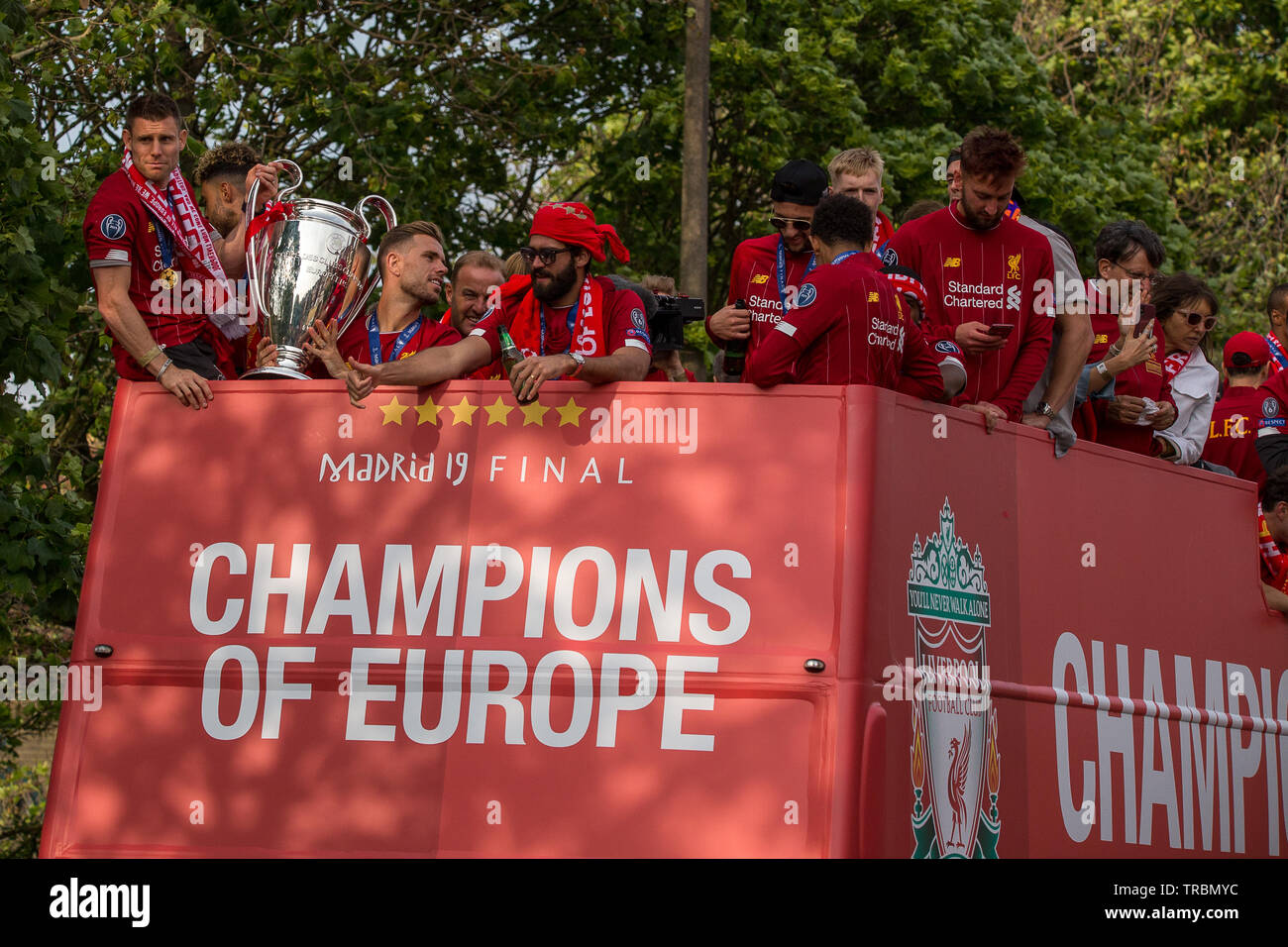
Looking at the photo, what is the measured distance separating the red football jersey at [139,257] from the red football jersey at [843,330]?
89.2 inches

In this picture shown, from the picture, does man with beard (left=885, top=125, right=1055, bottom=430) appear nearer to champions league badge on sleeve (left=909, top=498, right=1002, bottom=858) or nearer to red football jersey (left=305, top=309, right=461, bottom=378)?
champions league badge on sleeve (left=909, top=498, right=1002, bottom=858)

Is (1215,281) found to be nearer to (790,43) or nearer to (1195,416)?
(790,43)

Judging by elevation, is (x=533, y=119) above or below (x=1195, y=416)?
above

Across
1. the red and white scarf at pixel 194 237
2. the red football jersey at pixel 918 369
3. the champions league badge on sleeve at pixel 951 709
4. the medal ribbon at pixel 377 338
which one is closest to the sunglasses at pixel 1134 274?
the red football jersey at pixel 918 369

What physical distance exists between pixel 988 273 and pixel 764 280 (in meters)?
0.93

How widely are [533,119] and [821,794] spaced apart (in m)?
10.8

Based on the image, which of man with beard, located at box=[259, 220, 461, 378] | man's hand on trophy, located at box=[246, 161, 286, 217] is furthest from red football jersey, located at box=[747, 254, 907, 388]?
man's hand on trophy, located at box=[246, 161, 286, 217]

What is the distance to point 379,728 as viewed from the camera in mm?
5504

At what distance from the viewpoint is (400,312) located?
6512mm

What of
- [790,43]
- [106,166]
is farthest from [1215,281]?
[106,166]

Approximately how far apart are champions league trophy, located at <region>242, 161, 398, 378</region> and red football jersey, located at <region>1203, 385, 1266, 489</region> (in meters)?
4.10

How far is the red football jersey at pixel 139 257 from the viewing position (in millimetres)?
6309

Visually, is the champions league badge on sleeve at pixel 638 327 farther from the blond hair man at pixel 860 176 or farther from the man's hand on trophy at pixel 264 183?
the man's hand on trophy at pixel 264 183

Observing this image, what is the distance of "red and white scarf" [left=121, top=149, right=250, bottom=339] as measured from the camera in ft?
21.4
